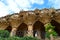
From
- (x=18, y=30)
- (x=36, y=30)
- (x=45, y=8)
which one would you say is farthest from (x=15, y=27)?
(x=45, y=8)

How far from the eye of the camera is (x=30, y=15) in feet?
92.0

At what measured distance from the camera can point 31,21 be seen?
93.1 ft

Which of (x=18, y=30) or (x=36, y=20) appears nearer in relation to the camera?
(x=36, y=20)

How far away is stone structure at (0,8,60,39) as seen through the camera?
27220 mm

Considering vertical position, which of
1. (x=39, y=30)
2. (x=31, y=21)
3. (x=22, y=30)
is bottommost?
(x=39, y=30)

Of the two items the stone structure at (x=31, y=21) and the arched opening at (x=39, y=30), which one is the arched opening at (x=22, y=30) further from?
the arched opening at (x=39, y=30)

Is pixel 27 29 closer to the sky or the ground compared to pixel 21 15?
closer to the ground

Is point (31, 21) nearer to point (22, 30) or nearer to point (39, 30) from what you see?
point (39, 30)

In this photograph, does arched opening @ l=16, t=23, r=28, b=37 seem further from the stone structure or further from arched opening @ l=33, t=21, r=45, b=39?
arched opening @ l=33, t=21, r=45, b=39

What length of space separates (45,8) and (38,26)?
3244mm

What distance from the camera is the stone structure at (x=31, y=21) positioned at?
27220mm

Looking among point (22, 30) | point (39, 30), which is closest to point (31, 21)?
point (39, 30)

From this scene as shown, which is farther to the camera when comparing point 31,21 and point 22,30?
point 22,30

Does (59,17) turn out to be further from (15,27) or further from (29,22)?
(15,27)
